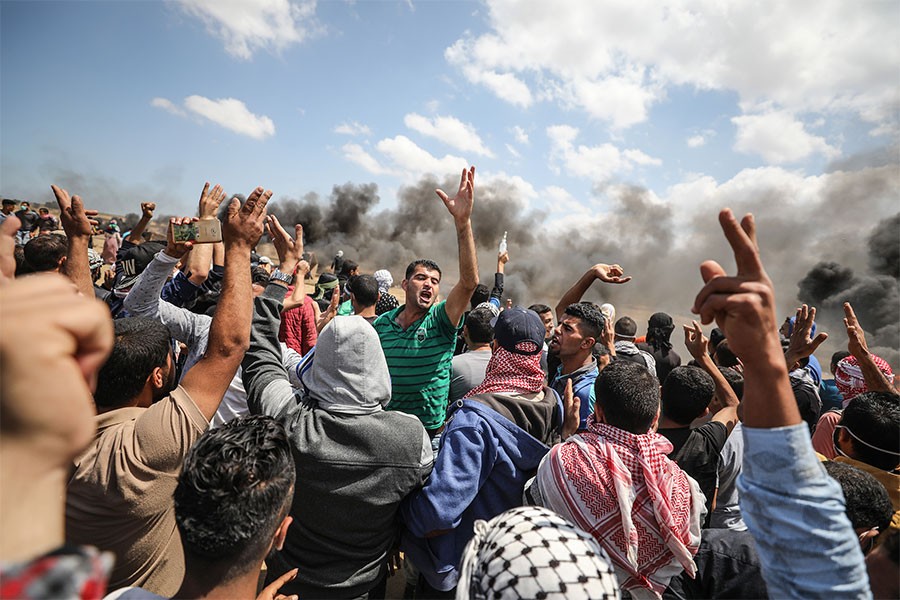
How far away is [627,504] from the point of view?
5.53 ft

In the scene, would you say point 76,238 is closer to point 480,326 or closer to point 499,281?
point 480,326

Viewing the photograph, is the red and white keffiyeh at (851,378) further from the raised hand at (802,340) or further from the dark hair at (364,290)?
the dark hair at (364,290)

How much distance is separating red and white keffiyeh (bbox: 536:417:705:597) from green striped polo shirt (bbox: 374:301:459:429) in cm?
131

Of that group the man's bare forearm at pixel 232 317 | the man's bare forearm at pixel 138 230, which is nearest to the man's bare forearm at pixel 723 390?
the man's bare forearm at pixel 232 317

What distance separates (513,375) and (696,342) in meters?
1.59

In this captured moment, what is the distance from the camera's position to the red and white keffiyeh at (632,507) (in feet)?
5.57

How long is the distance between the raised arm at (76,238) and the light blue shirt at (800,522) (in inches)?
109

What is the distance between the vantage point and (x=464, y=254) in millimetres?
2961

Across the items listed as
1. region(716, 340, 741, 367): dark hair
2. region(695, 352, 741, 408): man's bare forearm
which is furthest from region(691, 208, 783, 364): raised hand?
region(716, 340, 741, 367): dark hair

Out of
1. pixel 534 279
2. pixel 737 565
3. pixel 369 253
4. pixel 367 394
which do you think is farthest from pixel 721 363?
pixel 369 253

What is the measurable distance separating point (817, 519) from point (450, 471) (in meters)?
1.24

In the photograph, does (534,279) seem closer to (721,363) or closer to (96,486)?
(721,363)

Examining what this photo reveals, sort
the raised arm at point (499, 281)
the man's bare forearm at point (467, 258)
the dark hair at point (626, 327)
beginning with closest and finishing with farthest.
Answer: the man's bare forearm at point (467, 258) → the raised arm at point (499, 281) → the dark hair at point (626, 327)

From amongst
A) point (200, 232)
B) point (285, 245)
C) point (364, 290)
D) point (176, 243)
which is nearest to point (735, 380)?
point (364, 290)
